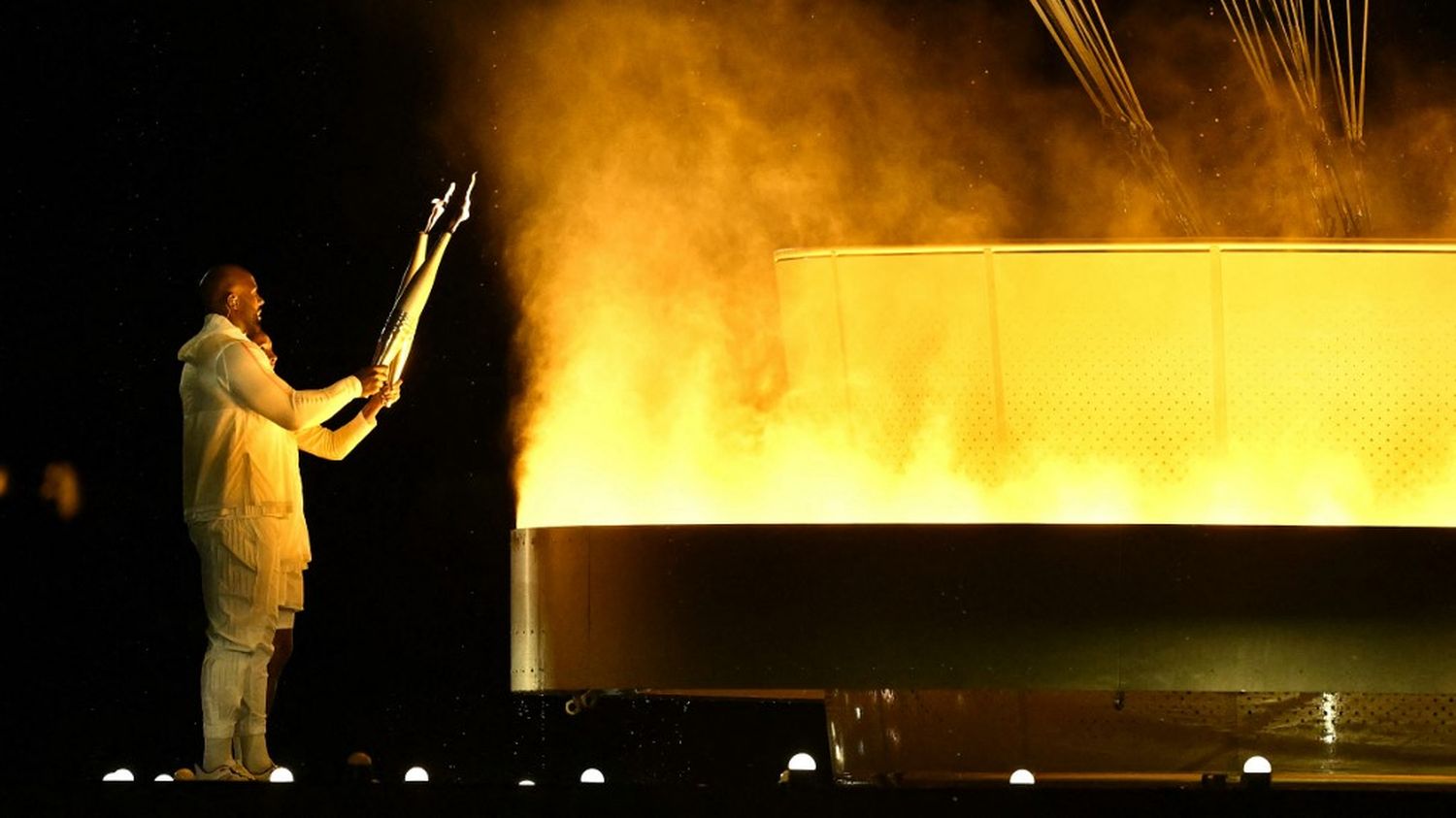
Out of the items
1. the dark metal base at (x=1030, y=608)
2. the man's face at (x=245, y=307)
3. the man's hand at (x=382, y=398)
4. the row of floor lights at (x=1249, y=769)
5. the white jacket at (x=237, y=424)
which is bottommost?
the row of floor lights at (x=1249, y=769)

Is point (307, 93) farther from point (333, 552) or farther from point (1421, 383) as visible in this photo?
point (1421, 383)

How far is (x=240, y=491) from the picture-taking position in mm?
5906

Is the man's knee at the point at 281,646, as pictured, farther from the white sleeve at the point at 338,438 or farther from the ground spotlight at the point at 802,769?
the ground spotlight at the point at 802,769

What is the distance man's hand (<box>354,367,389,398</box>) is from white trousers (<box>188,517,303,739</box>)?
1.87 feet

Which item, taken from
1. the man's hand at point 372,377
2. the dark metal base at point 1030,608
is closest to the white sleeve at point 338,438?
the man's hand at point 372,377

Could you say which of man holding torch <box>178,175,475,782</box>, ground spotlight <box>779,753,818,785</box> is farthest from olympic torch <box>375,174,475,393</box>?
ground spotlight <box>779,753,818,785</box>

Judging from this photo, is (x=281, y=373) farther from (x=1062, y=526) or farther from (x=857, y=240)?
(x=1062, y=526)

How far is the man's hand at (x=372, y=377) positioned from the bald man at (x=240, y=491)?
18 centimetres

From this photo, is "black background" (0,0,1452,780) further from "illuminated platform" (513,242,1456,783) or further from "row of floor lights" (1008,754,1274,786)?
"row of floor lights" (1008,754,1274,786)

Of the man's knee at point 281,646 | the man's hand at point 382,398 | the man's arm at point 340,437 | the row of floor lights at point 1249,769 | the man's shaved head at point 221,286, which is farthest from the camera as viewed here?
the man's hand at point 382,398

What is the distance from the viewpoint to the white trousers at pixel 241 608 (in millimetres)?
5758

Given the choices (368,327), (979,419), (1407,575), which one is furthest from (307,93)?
(1407,575)

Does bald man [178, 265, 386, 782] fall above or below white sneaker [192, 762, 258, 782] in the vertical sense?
above

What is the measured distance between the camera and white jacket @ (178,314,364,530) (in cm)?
590
